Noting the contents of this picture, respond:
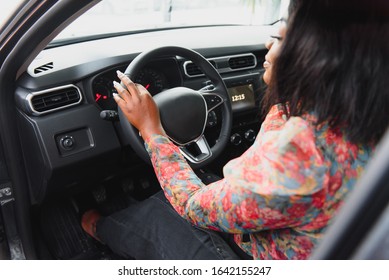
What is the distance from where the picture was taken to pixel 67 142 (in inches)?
51.1

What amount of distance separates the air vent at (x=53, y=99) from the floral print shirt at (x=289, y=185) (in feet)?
2.20

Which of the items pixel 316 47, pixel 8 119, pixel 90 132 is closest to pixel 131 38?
pixel 90 132

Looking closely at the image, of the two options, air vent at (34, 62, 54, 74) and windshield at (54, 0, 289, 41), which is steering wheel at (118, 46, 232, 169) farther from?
windshield at (54, 0, 289, 41)

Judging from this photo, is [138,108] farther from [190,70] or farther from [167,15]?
[167,15]

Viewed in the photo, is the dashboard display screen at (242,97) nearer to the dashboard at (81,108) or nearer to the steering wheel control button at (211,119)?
the dashboard at (81,108)

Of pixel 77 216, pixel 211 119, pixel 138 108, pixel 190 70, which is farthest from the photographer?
pixel 77 216

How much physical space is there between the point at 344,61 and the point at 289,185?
236mm

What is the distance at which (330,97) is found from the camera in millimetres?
691

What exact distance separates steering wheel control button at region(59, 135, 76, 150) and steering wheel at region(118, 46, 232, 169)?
0.22 meters

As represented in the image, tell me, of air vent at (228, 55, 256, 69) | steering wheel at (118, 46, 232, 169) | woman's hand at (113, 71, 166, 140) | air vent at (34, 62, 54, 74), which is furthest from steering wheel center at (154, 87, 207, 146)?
air vent at (228, 55, 256, 69)

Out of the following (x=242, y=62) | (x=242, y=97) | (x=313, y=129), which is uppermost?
(x=313, y=129)

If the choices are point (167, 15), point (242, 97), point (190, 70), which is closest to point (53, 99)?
point (190, 70)

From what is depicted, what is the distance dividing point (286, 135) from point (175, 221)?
0.59 metres
